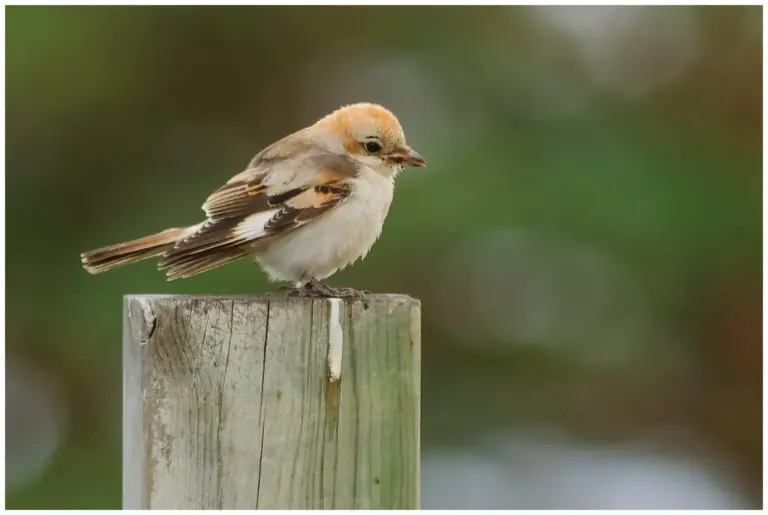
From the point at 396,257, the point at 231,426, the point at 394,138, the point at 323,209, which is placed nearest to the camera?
the point at 231,426

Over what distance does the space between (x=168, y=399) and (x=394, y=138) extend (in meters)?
1.85

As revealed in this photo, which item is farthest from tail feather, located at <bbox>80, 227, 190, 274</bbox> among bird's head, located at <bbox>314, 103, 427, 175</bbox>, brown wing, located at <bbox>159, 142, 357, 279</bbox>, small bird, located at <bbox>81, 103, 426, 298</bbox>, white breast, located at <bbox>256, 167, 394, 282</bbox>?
bird's head, located at <bbox>314, 103, 427, 175</bbox>

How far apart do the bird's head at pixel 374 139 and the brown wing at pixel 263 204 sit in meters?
0.09

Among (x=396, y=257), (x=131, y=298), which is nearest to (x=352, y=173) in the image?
(x=131, y=298)

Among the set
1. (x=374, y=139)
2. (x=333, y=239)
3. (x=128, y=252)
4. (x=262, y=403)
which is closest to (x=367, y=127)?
(x=374, y=139)

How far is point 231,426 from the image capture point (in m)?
2.69

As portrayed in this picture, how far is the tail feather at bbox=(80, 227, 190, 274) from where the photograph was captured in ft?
11.8

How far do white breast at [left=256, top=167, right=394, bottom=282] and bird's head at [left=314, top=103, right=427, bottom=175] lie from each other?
119 millimetres

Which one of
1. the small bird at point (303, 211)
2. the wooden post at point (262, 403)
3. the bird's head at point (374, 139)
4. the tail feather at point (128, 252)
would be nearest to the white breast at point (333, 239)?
the small bird at point (303, 211)

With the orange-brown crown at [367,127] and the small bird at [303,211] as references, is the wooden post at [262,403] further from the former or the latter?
the orange-brown crown at [367,127]

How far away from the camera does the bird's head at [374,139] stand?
4.25 m

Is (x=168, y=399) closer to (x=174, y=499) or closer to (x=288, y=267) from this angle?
(x=174, y=499)

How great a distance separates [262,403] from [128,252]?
3.84ft

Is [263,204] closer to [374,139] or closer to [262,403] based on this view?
[374,139]
